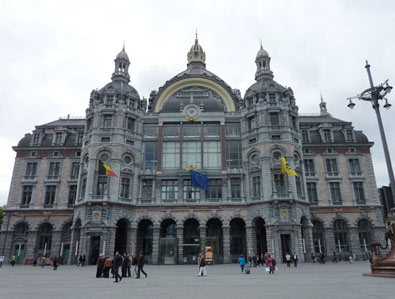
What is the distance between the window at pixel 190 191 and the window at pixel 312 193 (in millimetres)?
19782

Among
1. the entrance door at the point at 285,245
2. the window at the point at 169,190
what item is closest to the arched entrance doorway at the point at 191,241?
the window at the point at 169,190

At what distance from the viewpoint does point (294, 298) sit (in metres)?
11.9

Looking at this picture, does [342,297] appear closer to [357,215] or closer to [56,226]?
[357,215]

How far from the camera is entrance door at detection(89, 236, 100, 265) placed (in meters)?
43.4

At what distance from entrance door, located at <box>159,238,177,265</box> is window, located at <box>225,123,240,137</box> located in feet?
65.0

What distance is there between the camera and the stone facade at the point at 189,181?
45.2 m

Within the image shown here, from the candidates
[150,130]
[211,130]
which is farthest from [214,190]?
[150,130]

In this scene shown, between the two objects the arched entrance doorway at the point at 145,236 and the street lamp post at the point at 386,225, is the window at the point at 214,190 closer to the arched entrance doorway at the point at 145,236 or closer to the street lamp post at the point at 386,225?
the arched entrance doorway at the point at 145,236

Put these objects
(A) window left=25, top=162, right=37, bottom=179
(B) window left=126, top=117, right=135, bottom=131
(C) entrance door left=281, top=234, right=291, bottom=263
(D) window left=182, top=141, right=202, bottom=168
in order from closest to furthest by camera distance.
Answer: (C) entrance door left=281, top=234, right=291, bottom=263 < (D) window left=182, top=141, right=202, bottom=168 < (B) window left=126, top=117, right=135, bottom=131 < (A) window left=25, top=162, right=37, bottom=179

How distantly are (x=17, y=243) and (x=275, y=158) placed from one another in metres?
44.8

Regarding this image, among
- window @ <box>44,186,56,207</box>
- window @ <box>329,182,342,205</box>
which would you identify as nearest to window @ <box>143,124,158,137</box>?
window @ <box>44,186,56,207</box>

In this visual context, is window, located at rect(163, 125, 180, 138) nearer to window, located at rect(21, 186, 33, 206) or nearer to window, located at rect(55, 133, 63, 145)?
window, located at rect(55, 133, 63, 145)

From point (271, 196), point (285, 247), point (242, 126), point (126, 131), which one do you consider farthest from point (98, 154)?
point (285, 247)

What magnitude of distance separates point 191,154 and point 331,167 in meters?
25.3
